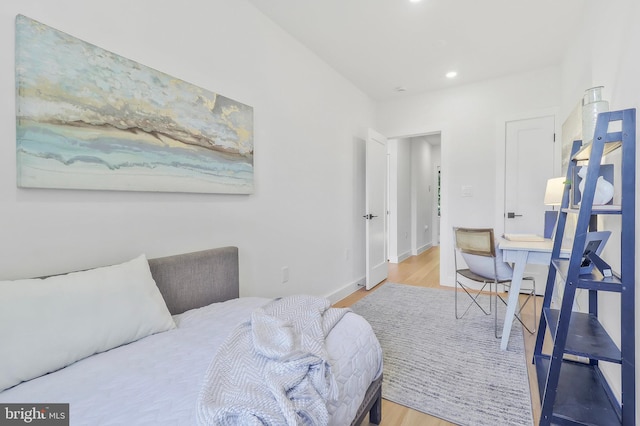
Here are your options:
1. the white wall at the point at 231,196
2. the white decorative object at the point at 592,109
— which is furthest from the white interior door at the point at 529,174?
the white decorative object at the point at 592,109

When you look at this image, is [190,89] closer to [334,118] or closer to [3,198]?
[3,198]

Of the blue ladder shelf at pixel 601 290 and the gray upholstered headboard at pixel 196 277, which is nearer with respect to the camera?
the blue ladder shelf at pixel 601 290

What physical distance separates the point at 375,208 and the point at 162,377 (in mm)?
3198

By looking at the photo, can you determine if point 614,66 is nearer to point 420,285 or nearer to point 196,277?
point 196,277

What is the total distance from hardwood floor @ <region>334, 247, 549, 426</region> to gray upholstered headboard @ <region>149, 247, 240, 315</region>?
3.73 ft

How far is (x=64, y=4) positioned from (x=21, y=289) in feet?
4.13

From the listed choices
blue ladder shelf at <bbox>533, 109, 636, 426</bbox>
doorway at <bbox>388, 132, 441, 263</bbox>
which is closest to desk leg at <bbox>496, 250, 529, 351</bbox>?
blue ladder shelf at <bbox>533, 109, 636, 426</bbox>

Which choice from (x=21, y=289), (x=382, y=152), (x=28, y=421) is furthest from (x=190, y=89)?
(x=382, y=152)

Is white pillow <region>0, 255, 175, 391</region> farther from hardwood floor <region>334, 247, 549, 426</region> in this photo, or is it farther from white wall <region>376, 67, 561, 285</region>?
white wall <region>376, 67, 561, 285</region>

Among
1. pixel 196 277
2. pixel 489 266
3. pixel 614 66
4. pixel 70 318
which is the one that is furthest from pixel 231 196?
pixel 614 66

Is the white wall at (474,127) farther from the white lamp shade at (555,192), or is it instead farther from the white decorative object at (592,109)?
the white decorative object at (592,109)

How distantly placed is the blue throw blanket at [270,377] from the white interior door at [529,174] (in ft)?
10.6

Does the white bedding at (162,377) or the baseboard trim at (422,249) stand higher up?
the white bedding at (162,377)

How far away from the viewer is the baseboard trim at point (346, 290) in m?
3.37
